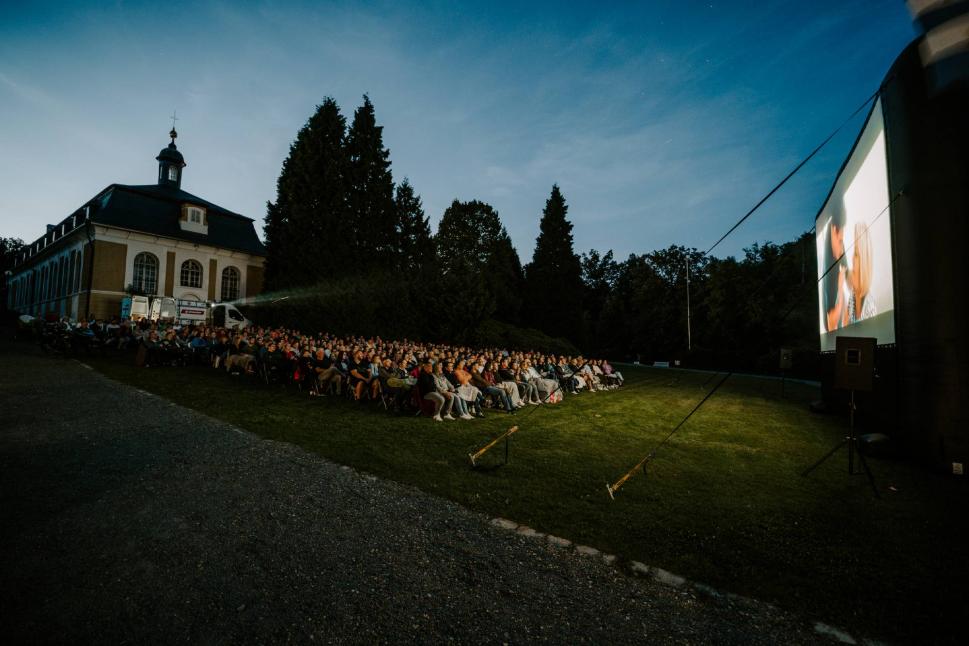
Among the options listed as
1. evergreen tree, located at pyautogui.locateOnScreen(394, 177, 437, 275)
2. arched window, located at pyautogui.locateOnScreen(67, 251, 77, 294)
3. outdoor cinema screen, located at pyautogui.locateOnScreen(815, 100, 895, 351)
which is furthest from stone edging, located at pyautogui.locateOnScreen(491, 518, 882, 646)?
arched window, located at pyautogui.locateOnScreen(67, 251, 77, 294)

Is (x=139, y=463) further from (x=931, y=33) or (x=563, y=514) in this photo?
(x=931, y=33)

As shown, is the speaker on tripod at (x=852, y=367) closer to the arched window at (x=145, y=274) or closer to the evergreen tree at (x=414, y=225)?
the evergreen tree at (x=414, y=225)

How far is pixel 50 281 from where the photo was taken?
33.5 m

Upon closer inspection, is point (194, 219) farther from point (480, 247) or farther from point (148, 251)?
point (480, 247)

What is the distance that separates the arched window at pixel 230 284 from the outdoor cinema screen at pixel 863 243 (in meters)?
35.2

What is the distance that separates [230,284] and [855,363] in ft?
119

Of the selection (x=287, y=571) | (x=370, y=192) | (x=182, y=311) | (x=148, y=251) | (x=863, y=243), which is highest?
(x=370, y=192)

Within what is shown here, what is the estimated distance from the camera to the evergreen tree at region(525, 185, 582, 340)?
36.9 m

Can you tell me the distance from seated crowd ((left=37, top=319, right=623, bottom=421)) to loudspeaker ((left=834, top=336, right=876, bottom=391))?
6.32 metres

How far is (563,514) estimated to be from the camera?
13.5 feet

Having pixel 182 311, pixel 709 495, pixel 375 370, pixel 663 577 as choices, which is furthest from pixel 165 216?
pixel 663 577

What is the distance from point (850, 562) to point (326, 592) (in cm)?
402

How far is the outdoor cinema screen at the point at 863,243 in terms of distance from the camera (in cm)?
718

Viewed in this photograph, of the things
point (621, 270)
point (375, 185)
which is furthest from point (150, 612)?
point (621, 270)
